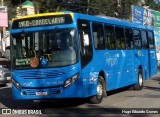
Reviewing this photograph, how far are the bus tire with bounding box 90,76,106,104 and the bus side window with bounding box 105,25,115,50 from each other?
1.50 m

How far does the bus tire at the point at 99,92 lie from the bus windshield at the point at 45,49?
6.14 ft

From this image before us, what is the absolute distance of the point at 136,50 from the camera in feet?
62.1

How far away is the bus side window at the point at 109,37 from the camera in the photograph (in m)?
15.2

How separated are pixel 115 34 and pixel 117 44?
41 cm

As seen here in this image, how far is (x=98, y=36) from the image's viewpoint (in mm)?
14328

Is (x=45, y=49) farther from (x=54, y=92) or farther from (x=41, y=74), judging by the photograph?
(x=54, y=92)

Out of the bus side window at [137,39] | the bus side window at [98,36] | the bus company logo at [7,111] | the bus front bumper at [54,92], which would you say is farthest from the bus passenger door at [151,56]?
the bus company logo at [7,111]

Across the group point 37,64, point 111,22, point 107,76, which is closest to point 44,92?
point 37,64

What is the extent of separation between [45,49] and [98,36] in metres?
2.35

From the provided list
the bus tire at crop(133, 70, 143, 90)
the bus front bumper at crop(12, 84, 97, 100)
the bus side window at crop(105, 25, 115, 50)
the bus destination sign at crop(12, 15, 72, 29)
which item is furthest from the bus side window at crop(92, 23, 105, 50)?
the bus tire at crop(133, 70, 143, 90)

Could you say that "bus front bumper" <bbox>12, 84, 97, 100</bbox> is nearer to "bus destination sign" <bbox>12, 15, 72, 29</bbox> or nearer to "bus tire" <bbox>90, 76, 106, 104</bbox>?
"bus tire" <bbox>90, 76, 106, 104</bbox>

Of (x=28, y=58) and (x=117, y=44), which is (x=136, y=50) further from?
(x=28, y=58)

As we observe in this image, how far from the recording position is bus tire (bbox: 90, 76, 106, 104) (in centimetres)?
1380

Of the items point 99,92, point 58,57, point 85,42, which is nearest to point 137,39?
point 99,92
